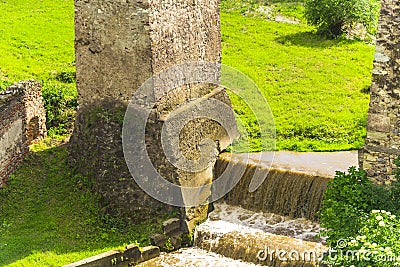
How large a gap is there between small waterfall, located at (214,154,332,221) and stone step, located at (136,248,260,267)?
139 centimetres

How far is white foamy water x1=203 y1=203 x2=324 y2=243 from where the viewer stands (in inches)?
392

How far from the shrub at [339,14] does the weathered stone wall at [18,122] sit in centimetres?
868

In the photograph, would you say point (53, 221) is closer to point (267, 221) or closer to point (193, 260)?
point (193, 260)

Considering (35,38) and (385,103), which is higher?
(35,38)

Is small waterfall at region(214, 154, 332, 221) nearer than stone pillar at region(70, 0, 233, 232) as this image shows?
No

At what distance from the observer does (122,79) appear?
10.3 metres

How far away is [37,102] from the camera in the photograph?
39.0 feet

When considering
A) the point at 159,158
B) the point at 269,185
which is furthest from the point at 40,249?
the point at 269,185

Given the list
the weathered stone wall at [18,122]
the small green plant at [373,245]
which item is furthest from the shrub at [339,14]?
the small green plant at [373,245]

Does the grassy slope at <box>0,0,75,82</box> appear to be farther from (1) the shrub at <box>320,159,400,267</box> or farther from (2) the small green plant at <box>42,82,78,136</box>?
(1) the shrub at <box>320,159,400,267</box>

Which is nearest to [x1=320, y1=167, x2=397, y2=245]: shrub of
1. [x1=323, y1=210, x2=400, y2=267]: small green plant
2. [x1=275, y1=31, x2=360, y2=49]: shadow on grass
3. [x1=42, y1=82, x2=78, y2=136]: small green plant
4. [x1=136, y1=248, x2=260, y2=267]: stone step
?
[x1=323, y1=210, x2=400, y2=267]: small green plant

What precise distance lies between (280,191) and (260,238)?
1.16 metres

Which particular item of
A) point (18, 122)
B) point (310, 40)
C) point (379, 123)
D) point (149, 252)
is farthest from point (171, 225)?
point (310, 40)

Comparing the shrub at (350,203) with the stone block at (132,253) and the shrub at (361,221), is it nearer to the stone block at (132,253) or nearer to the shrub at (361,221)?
the shrub at (361,221)
